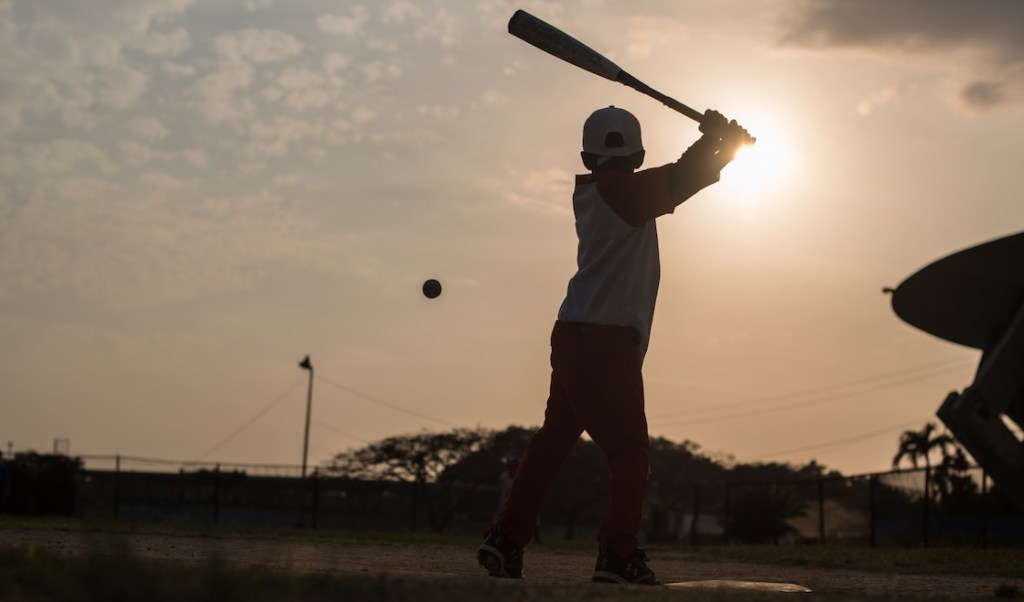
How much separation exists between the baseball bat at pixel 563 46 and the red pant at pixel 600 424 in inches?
74.6

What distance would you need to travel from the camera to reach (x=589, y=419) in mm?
6879

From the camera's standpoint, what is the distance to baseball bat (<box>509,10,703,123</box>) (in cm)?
836

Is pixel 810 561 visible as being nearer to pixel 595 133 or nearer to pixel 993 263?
pixel 595 133

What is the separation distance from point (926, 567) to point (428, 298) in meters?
4.44

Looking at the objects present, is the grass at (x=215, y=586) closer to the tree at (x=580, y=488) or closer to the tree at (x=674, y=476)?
the tree at (x=580, y=488)

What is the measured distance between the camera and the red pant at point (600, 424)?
677cm

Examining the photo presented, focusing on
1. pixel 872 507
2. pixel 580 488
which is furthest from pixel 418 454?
pixel 872 507

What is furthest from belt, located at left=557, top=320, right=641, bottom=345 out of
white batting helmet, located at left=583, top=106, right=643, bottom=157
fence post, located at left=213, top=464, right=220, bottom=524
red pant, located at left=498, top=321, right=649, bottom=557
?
fence post, located at left=213, top=464, right=220, bottom=524

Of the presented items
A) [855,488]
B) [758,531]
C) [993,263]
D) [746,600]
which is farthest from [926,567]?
[758,531]

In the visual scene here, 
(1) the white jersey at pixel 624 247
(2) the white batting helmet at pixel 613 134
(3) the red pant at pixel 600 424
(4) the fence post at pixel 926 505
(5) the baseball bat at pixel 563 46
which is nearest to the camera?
(3) the red pant at pixel 600 424

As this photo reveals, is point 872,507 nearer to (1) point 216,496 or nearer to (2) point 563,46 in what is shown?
(1) point 216,496

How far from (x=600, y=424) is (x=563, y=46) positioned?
2657 mm

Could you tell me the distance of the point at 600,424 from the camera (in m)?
6.84

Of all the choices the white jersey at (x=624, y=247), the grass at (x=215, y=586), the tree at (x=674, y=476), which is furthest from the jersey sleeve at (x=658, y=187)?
the tree at (x=674, y=476)
